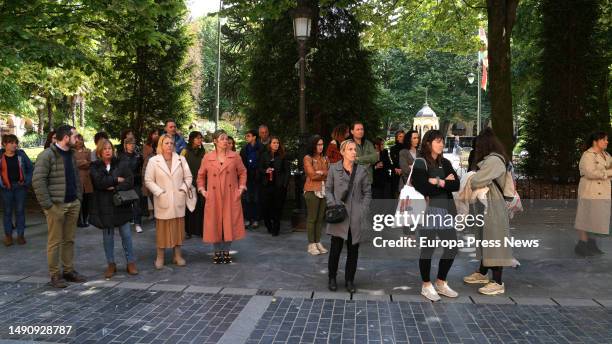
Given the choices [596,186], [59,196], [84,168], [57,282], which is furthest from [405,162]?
[84,168]

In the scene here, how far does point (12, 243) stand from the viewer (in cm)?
902

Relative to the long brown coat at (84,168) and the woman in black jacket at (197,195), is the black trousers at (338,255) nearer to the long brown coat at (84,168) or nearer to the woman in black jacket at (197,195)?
the woman in black jacket at (197,195)

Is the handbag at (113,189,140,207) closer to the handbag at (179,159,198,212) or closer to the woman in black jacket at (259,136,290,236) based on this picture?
the handbag at (179,159,198,212)

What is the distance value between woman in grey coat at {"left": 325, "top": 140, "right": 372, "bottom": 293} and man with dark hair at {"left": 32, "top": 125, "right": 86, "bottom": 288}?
3.29 m

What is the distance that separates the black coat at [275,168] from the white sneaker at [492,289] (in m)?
4.61

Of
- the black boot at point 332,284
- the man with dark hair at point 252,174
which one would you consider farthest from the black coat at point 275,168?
the black boot at point 332,284

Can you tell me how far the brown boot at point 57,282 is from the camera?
640 cm

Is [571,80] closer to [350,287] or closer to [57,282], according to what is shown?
[350,287]

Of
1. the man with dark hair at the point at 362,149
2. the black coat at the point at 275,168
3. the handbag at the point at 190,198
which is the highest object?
the man with dark hair at the point at 362,149

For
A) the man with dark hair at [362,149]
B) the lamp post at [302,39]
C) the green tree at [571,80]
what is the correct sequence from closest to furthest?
the man with dark hair at [362,149] → the lamp post at [302,39] → the green tree at [571,80]

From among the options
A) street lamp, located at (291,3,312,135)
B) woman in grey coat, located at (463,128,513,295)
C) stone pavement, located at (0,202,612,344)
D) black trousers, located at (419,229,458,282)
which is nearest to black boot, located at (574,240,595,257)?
stone pavement, located at (0,202,612,344)

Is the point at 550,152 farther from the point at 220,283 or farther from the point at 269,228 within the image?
the point at 220,283

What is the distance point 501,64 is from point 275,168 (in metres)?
6.43

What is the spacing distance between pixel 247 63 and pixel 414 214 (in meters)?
11.8
